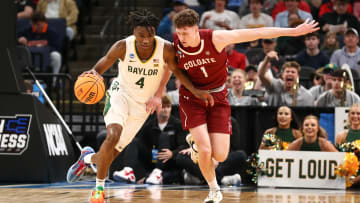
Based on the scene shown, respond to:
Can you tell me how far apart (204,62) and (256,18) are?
6.79 m

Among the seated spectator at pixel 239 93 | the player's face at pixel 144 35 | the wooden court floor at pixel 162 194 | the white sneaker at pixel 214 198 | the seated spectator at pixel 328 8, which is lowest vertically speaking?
the wooden court floor at pixel 162 194

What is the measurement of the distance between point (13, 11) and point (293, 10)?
6.03 m

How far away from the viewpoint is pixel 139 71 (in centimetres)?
646

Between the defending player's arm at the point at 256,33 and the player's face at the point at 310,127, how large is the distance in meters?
3.01

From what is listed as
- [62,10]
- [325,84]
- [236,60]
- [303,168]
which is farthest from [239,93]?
[62,10]

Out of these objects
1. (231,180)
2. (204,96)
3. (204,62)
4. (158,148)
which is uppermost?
(204,62)

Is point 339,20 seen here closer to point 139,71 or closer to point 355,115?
point 355,115

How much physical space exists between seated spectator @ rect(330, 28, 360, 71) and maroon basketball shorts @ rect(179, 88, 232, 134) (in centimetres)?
535

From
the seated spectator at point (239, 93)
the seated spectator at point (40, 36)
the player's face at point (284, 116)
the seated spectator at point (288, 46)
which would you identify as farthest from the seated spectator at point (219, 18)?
the player's face at point (284, 116)

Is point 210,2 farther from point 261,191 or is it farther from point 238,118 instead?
point 261,191

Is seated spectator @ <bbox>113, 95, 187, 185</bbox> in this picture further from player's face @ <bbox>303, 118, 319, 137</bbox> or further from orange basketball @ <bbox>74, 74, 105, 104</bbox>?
orange basketball @ <bbox>74, 74, 105, 104</bbox>

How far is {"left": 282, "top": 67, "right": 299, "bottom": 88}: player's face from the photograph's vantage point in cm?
981

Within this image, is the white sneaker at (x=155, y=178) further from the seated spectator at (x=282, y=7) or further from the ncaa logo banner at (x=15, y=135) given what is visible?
the seated spectator at (x=282, y=7)

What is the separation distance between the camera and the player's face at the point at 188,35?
6047 mm
